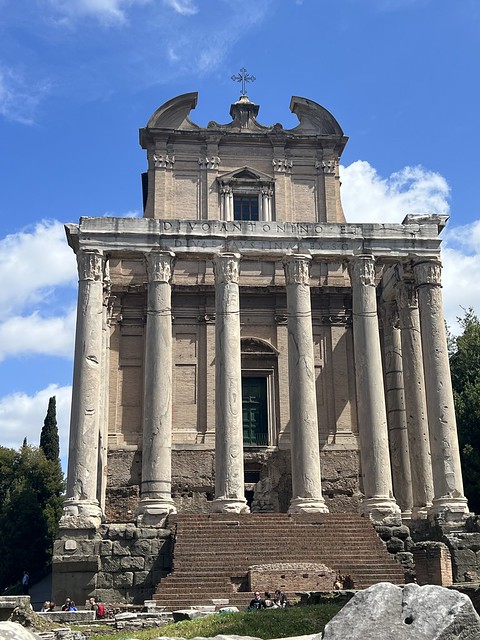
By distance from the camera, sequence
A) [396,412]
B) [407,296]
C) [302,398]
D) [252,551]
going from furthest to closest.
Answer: [396,412], [407,296], [302,398], [252,551]

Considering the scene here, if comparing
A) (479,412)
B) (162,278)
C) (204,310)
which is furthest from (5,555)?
(479,412)

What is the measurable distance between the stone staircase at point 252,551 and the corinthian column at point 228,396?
1.16 m

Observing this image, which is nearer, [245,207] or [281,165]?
[245,207]

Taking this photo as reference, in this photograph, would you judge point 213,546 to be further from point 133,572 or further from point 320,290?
point 320,290

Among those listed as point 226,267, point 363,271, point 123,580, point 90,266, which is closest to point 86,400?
point 90,266

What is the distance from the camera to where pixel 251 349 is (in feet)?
→ 109

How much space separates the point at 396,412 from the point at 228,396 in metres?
8.17

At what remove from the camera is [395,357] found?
32.6 m

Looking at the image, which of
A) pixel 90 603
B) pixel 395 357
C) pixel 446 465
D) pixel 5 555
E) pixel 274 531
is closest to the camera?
pixel 90 603

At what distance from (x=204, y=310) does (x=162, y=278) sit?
17.1 feet

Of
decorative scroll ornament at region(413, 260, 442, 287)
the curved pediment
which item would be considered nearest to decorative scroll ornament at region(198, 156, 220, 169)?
the curved pediment

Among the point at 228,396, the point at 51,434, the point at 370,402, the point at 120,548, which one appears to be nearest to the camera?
the point at 120,548

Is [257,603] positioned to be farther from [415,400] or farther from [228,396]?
[415,400]

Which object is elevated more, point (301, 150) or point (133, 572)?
point (301, 150)
